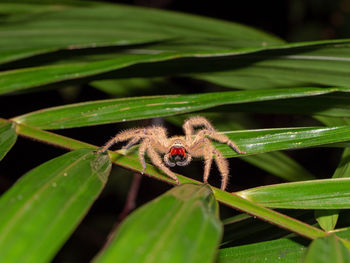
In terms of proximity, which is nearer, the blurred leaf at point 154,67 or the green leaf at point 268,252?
the green leaf at point 268,252

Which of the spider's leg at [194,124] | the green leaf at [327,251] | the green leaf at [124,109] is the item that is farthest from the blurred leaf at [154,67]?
the green leaf at [327,251]

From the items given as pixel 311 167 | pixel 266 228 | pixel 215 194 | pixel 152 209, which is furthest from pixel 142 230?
pixel 311 167

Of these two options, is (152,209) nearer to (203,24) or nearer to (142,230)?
(142,230)

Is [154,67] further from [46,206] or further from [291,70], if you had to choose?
[46,206]

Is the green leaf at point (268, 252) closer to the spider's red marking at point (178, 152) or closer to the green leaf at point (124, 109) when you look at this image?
the green leaf at point (124, 109)

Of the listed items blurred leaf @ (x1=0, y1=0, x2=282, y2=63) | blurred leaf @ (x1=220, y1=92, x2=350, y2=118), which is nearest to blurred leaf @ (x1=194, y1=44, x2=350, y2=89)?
blurred leaf @ (x1=220, y1=92, x2=350, y2=118)

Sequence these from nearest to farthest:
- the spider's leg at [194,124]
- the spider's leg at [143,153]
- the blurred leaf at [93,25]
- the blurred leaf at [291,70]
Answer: the spider's leg at [143,153] < the blurred leaf at [291,70] < the spider's leg at [194,124] < the blurred leaf at [93,25]

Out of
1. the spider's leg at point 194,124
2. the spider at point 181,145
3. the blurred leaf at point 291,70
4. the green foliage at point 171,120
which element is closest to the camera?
the green foliage at point 171,120
